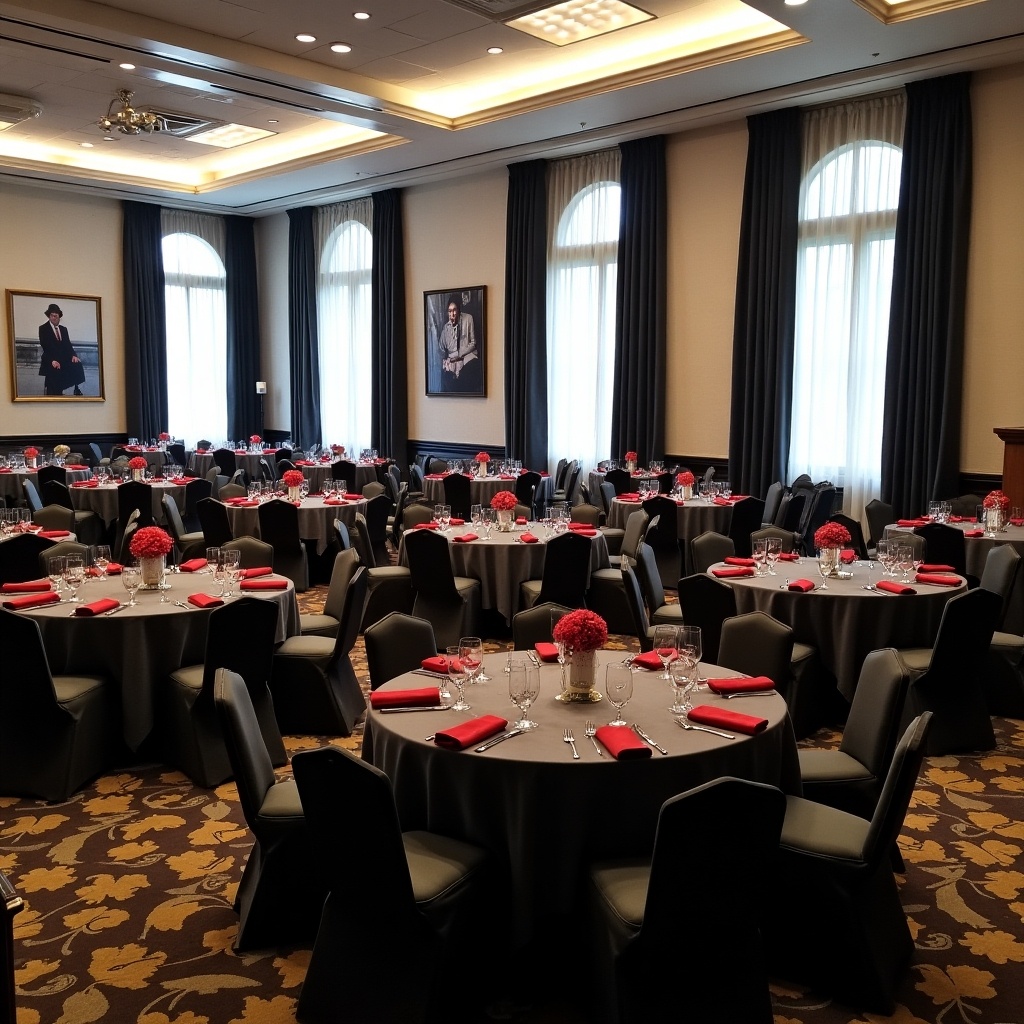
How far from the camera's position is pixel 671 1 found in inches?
336

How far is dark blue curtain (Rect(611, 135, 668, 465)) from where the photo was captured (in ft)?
37.7

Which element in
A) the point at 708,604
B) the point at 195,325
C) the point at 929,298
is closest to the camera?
the point at 708,604

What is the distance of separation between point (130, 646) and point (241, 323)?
13.3 meters

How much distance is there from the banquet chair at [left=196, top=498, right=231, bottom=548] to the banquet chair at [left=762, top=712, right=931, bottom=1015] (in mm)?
6183

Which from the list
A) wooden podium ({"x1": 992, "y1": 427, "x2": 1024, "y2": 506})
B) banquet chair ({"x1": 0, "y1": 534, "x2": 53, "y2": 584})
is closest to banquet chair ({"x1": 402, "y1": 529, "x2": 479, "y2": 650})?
banquet chair ({"x1": 0, "y1": 534, "x2": 53, "y2": 584})

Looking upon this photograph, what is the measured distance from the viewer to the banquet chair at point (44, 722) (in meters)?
4.40

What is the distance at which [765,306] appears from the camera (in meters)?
10.6

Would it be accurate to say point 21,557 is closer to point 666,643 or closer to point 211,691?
point 211,691

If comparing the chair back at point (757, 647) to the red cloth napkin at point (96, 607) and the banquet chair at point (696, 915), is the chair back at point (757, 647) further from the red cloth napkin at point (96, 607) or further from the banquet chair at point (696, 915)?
the red cloth napkin at point (96, 607)

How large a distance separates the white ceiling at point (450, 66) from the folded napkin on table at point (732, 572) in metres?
4.38

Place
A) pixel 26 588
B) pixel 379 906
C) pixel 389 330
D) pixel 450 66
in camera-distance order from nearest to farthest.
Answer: pixel 379 906 < pixel 26 588 < pixel 450 66 < pixel 389 330

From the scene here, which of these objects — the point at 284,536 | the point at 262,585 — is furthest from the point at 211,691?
the point at 284,536

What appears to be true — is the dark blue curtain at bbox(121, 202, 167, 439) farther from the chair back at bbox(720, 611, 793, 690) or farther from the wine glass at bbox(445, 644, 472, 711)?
the wine glass at bbox(445, 644, 472, 711)

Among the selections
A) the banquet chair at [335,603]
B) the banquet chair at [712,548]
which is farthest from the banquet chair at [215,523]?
the banquet chair at [712,548]
